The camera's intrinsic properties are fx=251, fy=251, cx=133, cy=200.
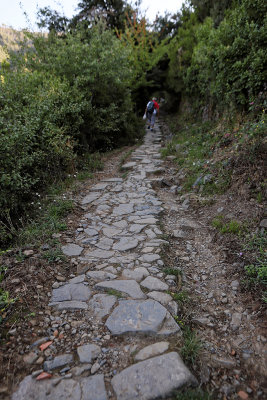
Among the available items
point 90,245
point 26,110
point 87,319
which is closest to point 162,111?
point 26,110

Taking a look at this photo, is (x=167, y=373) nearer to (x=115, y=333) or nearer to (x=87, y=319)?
(x=115, y=333)

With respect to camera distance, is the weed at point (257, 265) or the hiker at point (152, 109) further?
the hiker at point (152, 109)

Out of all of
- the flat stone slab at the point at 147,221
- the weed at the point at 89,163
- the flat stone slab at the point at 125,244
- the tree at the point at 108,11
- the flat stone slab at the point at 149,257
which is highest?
the tree at the point at 108,11

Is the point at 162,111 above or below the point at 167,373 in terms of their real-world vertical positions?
above

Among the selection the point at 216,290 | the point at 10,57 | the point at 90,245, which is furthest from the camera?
the point at 10,57

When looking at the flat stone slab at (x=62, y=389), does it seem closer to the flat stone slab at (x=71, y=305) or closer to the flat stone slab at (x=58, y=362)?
the flat stone slab at (x=58, y=362)

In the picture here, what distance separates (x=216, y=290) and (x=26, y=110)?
209 inches

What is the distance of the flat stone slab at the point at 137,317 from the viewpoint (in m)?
2.31

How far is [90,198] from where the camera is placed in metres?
5.48

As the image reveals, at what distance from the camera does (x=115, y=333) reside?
2299mm

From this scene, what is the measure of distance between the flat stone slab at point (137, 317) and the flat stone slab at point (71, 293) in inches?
17.0

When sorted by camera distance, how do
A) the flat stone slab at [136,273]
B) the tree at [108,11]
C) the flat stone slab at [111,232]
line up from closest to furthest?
the flat stone slab at [136,273], the flat stone slab at [111,232], the tree at [108,11]

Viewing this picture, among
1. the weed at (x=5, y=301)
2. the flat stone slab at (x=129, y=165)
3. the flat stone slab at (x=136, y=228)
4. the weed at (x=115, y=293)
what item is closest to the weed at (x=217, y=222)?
the flat stone slab at (x=136, y=228)

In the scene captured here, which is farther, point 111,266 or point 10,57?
point 10,57
